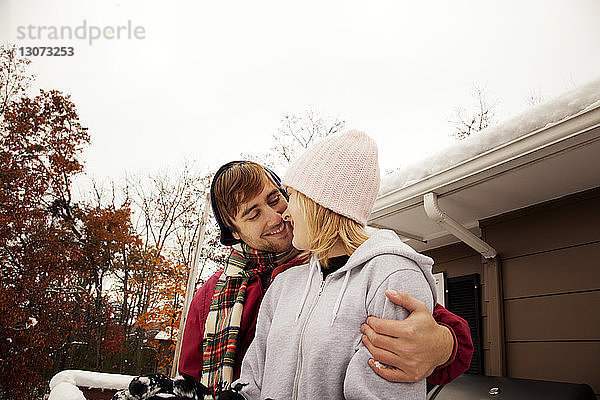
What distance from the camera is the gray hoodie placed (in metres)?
1.07

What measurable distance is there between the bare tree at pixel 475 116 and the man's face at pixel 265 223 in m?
8.75

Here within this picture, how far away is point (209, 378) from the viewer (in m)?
1.52

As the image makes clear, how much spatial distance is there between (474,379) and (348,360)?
1473 mm

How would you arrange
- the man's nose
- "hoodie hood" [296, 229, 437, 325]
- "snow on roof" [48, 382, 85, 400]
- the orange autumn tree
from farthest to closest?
the orange autumn tree, "snow on roof" [48, 382, 85, 400], the man's nose, "hoodie hood" [296, 229, 437, 325]

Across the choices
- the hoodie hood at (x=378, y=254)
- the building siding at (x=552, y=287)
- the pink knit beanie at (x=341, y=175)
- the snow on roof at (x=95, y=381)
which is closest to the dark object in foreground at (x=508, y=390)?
the building siding at (x=552, y=287)

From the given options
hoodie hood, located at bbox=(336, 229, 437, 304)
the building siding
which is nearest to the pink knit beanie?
hoodie hood, located at bbox=(336, 229, 437, 304)

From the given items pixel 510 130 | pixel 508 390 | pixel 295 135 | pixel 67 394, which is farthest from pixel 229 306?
pixel 295 135

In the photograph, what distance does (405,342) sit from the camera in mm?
1039

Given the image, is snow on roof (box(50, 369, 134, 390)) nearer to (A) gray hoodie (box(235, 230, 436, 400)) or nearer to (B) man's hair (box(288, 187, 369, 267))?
(A) gray hoodie (box(235, 230, 436, 400))

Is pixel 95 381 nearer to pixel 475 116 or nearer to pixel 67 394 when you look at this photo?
pixel 67 394

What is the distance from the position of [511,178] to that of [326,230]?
1395mm

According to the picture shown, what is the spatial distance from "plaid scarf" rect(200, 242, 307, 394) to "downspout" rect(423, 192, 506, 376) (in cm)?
131

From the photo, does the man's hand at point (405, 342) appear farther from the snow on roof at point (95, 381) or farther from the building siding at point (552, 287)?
the snow on roof at point (95, 381)

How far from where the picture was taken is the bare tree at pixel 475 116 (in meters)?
9.96
